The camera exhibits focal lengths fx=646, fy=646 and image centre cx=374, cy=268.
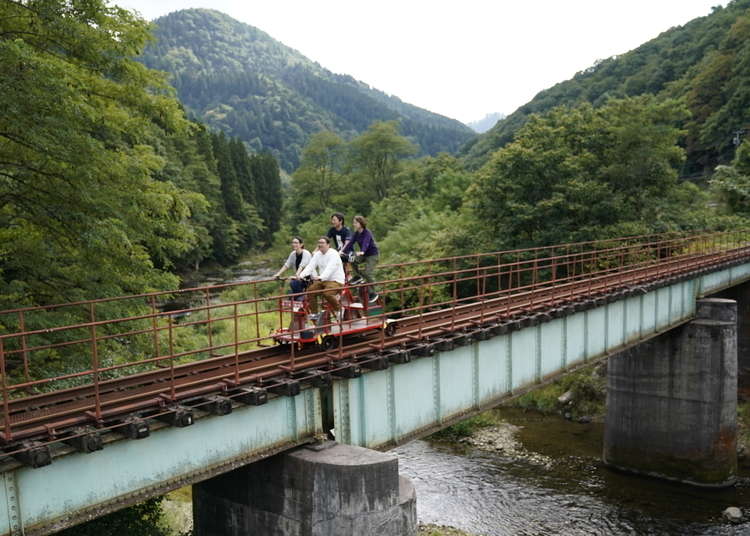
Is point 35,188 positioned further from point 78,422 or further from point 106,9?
point 78,422

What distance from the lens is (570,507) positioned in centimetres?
1994

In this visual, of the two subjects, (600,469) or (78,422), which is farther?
(600,469)

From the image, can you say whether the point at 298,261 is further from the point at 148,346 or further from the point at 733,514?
the point at 733,514

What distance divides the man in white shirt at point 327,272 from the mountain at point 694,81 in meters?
41.2

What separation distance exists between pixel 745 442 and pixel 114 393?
24.2 m

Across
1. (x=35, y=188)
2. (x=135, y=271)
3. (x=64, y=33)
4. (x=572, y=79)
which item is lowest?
(x=135, y=271)

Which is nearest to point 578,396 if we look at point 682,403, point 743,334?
point 682,403

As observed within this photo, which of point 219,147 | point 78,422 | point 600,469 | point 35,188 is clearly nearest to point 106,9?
point 35,188

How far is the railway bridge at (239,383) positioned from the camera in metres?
7.60

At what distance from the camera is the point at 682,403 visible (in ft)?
74.8

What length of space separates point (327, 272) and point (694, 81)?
7418 centimetres

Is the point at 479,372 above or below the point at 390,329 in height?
below

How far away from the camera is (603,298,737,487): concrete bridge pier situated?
73.3 feet

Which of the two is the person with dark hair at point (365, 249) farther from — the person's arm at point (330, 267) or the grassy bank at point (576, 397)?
the grassy bank at point (576, 397)
